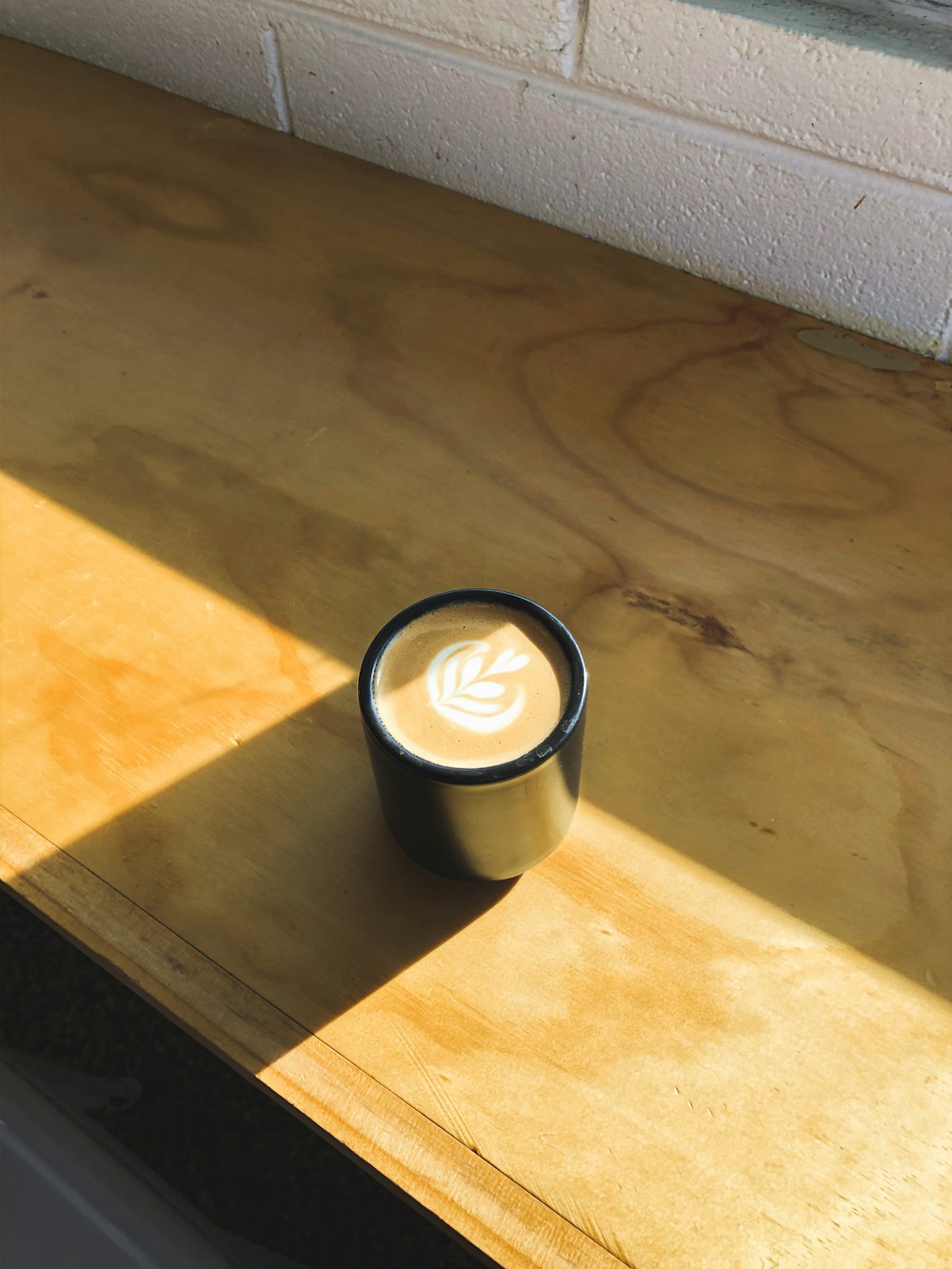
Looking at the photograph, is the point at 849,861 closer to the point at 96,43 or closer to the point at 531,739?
the point at 531,739

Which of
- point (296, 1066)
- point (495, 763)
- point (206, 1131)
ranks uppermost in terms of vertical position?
point (495, 763)

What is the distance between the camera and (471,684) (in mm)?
519

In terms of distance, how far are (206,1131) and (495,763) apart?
839 millimetres

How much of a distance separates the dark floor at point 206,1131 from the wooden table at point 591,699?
0.48m

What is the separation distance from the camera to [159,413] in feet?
2.75

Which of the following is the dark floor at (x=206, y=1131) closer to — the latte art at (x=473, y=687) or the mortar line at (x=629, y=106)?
the latte art at (x=473, y=687)

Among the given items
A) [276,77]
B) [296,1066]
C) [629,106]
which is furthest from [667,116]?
[296,1066]

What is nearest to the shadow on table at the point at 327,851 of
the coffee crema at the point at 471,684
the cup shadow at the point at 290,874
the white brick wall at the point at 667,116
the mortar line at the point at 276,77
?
the cup shadow at the point at 290,874

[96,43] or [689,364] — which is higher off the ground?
[96,43]

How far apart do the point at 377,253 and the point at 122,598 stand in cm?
43

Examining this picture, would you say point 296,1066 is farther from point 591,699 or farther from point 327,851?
point 591,699

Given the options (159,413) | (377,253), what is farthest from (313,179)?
(159,413)

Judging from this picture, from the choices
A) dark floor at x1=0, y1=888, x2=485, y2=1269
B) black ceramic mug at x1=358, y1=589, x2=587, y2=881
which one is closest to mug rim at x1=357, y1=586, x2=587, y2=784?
black ceramic mug at x1=358, y1=589, x2=587, y2=881

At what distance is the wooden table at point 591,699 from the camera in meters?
0.51
